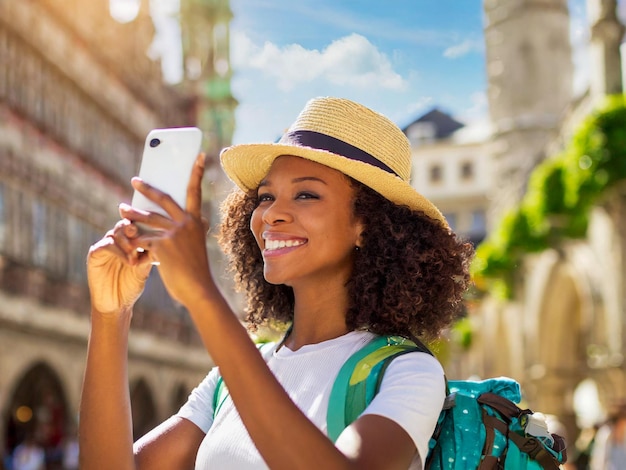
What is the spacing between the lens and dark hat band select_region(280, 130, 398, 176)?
2.68 meters

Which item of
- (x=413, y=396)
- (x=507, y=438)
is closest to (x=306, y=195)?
(x=413, y=396)

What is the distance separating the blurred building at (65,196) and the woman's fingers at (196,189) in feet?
63.1

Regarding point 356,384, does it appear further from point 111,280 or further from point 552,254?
point 552,254

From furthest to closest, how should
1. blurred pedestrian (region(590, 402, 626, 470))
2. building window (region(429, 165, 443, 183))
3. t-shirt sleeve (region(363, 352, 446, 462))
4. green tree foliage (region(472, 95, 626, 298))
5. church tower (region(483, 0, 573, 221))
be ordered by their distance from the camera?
building window (region(429, 165, 443, 183)), church tower (region(483, 0, 573, 221)), green tree foliage (region(472, 95, 626, 298)), blurred pedestrian (region(590, 402, 626, 470)), t-shirt sleeve (region(363, 352, 446, 462))

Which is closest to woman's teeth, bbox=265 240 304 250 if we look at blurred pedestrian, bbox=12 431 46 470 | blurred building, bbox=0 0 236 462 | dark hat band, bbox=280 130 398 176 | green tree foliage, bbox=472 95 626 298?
dark hat band, bbox=280 130 398 176

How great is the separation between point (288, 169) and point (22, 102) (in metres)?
22.0

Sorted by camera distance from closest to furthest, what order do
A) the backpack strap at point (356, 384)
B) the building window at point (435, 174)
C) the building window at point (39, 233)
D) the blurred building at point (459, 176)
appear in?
the backpack strap at point (356, 384) < the building window at point (39, 233) < the blurred building at point (459, 176) < the building window at point (435, 174)

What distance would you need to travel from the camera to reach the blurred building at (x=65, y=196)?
22422 mm

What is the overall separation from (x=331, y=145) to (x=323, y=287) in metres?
0.38

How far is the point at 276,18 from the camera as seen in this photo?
11.0 ft

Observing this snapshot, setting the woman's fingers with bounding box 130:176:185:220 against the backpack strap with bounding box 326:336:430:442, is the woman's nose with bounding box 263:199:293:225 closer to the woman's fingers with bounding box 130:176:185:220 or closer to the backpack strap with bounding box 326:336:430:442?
the backpack strap with bounding box 326:336:430:442

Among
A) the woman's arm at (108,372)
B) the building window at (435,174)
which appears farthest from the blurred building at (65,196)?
the building window at (435,174)

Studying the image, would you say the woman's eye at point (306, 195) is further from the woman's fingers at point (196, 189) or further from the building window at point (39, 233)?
the building window at point (39, 233)

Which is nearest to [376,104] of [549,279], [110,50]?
[549,279]
